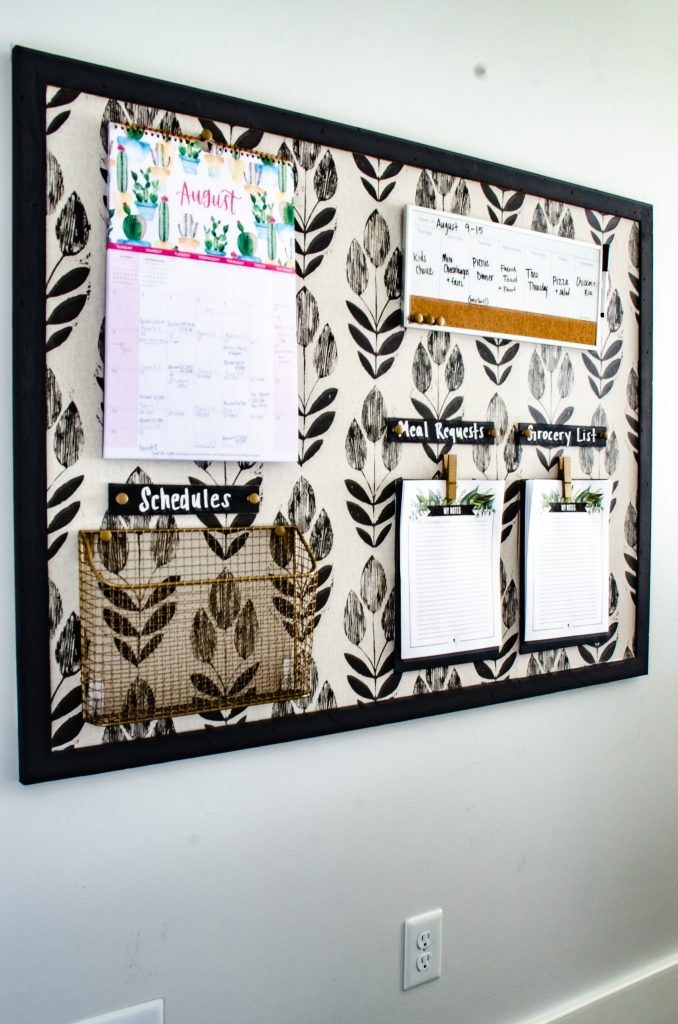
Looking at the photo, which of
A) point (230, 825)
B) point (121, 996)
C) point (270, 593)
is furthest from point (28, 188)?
point (121, 996)

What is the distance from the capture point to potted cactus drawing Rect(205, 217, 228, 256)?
1.07 metres

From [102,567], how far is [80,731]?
0.23m

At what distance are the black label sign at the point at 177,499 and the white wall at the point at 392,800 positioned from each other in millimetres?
Result: 148

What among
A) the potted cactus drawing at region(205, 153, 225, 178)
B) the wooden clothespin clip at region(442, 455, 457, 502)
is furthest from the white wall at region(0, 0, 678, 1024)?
the wooden clothespin clip at region(442, 455, 457, 502)

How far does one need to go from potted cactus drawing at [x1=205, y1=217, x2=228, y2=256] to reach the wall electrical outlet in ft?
3.86

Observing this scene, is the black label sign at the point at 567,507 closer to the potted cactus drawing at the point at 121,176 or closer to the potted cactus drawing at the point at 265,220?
the potted cactus drawing at the point at 265,220

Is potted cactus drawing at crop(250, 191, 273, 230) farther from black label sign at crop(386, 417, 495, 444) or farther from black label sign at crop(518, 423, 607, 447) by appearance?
black label sign at crop(518, 423, 607, 447)

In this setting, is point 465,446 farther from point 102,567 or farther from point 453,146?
point 102,567

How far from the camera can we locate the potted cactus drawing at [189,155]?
104cm

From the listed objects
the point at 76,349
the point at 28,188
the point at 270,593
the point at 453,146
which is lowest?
the point at 270,593

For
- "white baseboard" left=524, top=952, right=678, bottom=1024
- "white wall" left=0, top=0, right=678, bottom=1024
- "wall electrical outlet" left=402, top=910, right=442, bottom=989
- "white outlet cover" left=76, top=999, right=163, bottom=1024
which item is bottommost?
"white baseboard" left=524, top=952, right=678, bottom=1024

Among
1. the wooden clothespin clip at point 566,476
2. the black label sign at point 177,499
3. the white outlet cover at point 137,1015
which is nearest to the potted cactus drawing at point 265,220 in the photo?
the black label sign at point 177,499

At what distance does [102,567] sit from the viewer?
102 centimetres

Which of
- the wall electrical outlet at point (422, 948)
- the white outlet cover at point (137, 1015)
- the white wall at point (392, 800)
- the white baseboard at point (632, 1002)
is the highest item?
the white wall at point (392, 800)
